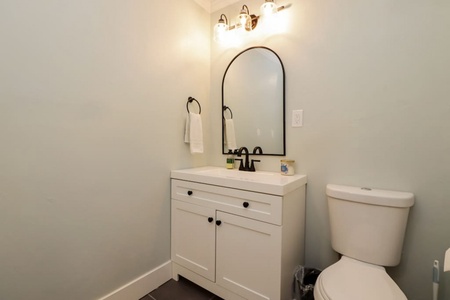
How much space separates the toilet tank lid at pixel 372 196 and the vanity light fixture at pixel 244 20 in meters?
1.30

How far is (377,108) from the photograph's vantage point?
4.05ft

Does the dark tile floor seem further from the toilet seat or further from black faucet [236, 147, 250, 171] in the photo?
black faucet [236, 147, 250, 171]

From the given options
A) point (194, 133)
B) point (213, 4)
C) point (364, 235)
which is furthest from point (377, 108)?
point (213, 4)

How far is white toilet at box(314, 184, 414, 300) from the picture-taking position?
97cm

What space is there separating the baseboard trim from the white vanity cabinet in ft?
0.22

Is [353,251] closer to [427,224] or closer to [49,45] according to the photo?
[427,224]

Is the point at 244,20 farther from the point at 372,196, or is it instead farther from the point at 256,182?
the point at 372,196

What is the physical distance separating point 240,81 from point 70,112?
124 cm

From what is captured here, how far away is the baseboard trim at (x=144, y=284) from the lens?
130 cm

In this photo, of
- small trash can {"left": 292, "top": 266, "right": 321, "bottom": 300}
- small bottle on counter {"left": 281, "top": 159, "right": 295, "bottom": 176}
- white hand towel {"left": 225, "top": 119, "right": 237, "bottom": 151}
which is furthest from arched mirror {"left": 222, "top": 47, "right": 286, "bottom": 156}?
small trash can {"left": 292, "top": 266, "right": 321, "bottom": 300}

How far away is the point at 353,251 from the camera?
117 cm

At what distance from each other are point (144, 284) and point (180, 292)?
0.25m

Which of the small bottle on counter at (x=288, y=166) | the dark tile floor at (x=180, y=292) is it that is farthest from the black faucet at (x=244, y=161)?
the dark tile floor at (x=180, y=292)

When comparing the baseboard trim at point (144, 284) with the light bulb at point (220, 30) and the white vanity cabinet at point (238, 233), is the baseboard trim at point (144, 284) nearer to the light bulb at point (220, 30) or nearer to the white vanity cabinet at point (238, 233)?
the white vanity cabinet at point (238, 233)
